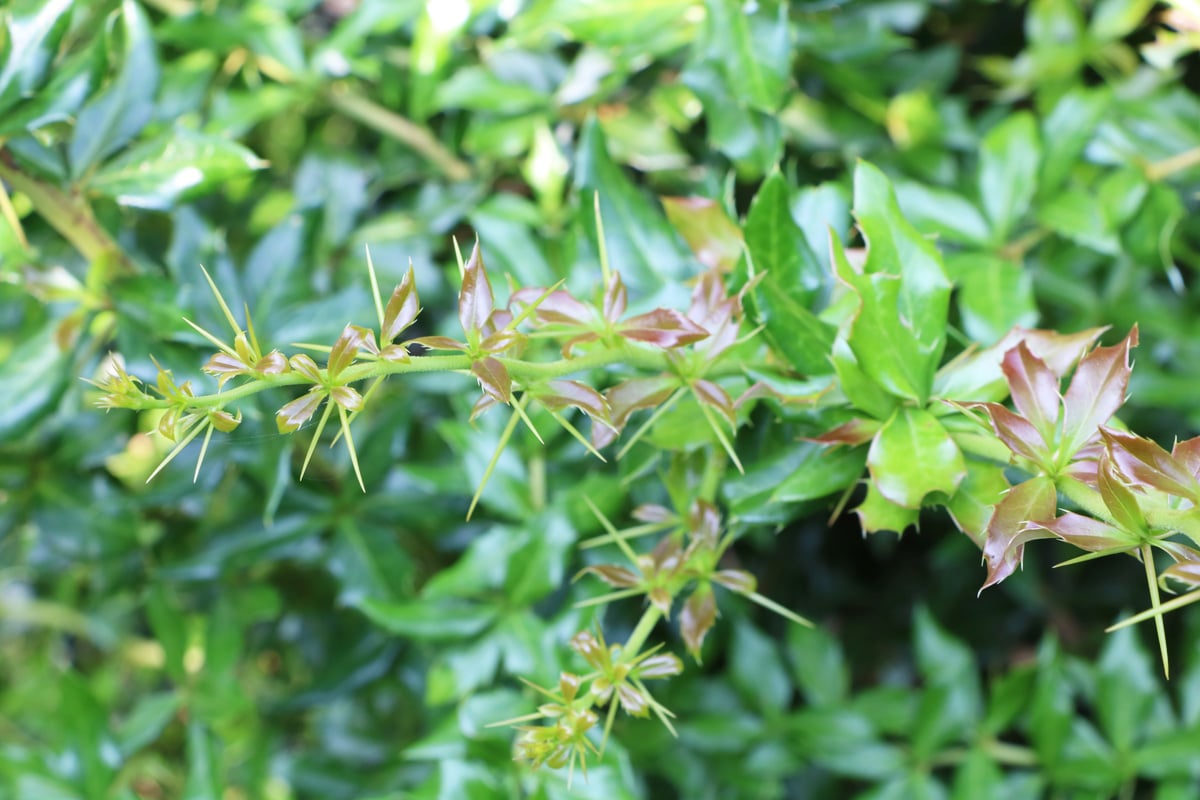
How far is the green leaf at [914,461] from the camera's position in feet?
1.49

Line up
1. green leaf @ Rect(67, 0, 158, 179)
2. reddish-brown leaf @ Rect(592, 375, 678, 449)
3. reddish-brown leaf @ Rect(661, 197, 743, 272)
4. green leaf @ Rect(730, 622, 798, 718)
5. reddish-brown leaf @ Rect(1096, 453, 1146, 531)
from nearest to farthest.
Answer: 1. reddish-brown leaf @ Rect(1096, 453, 1146, 531)
2. reddish-brown leaf @ Rect(592, 375, 678, 449)
3. reddish-brown leaf @ Rect(661, 197, 743, 272)
4. green leaf @ Rect(67, 0, 158, 179)
5. green leaf @ Rect(730, 622, 798, 718)

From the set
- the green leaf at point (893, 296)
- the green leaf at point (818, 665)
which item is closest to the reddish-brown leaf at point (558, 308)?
the green leaf at point (893, 296)

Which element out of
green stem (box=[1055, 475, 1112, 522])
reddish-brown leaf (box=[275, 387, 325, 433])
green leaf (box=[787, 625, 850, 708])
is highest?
reddish-brown leaf (box=[275, 387, 325, 433])

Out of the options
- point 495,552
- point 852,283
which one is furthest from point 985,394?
point 495,552

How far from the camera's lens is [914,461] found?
466 mm

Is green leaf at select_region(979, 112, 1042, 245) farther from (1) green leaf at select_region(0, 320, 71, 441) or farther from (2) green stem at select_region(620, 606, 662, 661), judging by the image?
(1) green leaf at select_region(0, 320, 71, 441)

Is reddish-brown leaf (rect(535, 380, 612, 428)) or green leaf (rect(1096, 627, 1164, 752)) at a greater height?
reddish-brown leaf (rect(535, 380, 612, 428))

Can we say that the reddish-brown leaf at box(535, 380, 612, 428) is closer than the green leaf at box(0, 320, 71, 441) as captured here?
Yes

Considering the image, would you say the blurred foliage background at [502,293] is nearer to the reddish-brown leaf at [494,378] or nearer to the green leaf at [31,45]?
the green leaf at [31,45]

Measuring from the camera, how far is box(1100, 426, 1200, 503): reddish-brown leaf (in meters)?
0.38

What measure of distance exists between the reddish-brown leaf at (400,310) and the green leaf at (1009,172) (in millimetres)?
538

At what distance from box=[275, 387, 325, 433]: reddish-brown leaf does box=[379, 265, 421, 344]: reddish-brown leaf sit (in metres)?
0.04

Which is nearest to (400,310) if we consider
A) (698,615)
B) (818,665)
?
(698,615)

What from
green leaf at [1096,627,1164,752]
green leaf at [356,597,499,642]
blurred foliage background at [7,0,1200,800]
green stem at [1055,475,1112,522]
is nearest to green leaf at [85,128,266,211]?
blurred foliage background at [7,0,1200,800]
